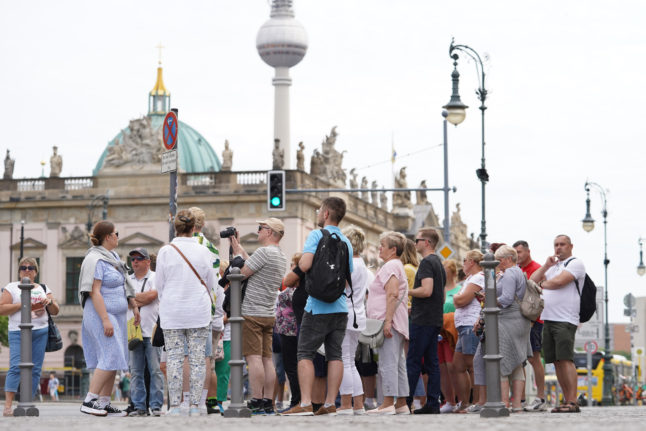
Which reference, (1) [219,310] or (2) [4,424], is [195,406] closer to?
(1) [219,310]

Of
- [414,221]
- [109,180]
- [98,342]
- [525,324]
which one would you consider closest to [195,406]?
[98,342]

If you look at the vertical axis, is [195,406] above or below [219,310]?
below

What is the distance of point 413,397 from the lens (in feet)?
51.3

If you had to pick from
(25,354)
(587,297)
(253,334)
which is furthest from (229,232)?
(587,297)

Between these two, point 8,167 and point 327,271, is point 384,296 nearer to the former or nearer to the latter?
point 327,271

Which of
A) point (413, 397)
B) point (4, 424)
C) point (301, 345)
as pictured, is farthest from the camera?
point (413, 397)

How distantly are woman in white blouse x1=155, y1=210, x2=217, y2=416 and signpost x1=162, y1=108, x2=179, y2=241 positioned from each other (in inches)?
110

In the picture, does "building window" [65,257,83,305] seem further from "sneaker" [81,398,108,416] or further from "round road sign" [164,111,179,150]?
"sneaker" [81,398,108,416]

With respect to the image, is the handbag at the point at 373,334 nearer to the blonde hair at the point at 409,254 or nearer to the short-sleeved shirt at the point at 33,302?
the blonde hair at the point at 409,254

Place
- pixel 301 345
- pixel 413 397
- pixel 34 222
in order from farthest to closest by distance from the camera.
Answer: pixel 34 222
pixel 413 397
pixel 301 345

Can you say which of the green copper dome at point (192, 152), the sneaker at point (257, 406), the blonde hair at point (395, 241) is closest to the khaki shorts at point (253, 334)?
the sneaker at point (257, 406)

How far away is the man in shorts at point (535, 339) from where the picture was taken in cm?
1617

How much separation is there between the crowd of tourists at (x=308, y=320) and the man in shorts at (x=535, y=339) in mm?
18

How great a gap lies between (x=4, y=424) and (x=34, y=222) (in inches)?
2336
